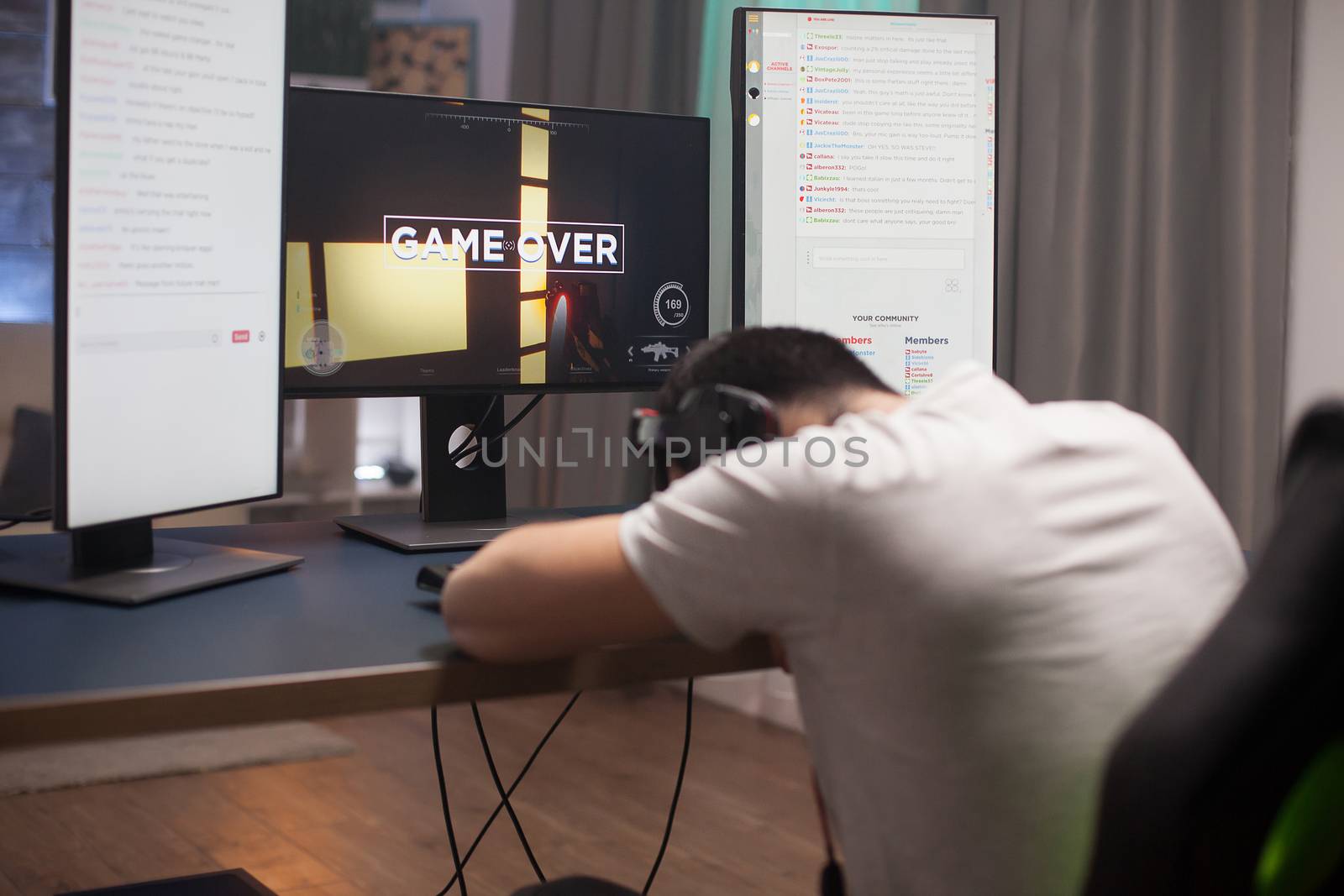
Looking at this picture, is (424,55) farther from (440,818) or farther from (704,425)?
(704,425)

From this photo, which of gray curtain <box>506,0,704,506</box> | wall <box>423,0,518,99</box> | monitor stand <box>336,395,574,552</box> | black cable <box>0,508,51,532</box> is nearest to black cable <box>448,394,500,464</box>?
monitor stand <box>336,395,574,552</box>

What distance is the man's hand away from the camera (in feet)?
2.98

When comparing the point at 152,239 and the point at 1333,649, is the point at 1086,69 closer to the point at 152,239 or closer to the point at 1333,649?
the point at 152,239

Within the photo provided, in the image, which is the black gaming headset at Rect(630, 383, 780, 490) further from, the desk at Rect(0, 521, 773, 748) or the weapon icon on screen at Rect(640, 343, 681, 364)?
the weapon icon on screen at Rect(640, 343, 681, 364)

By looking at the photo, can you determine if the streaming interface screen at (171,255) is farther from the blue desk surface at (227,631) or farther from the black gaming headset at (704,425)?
the black gaming headset at (704,425)

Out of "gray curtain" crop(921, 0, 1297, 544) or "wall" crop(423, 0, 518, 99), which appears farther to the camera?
"wall" crop(423, 0, 518, 99)

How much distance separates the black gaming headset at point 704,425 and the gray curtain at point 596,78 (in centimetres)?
201

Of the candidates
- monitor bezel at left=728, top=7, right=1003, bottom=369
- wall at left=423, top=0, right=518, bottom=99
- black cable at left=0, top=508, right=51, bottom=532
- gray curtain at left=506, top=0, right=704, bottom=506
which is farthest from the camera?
wall at left=423, top=0, right=518, bottom=99

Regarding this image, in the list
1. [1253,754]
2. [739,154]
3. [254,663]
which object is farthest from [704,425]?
[739,154]

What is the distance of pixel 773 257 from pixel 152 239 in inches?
33.8

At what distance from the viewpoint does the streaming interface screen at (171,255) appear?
3.61 feet

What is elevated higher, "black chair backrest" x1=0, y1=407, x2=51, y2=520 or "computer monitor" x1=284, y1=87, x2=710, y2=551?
"computer monitor" x1=284, y1=87, x2=710, y2=551

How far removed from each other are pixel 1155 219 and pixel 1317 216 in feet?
1.01

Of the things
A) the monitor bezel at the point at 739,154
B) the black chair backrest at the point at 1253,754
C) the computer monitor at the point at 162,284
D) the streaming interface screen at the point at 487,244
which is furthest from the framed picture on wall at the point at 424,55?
the black chair backrest at the point at 1253,754
